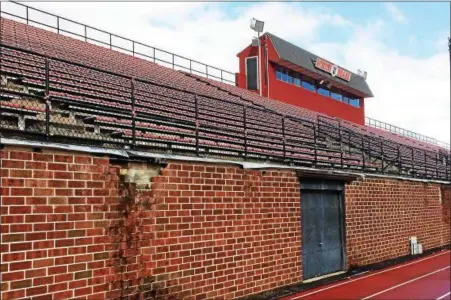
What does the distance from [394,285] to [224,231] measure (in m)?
5.01

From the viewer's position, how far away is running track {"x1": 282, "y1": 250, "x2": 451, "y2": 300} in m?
10.1

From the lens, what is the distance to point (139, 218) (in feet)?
23.5

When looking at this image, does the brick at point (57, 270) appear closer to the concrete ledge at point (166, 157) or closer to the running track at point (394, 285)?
the concrete ledge at point (166, 157)

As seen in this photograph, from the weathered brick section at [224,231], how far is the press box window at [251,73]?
1354 centimetres

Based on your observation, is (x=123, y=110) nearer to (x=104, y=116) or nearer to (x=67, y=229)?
(x=104, y=116)

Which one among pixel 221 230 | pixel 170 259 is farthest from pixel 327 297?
pixel 170 259

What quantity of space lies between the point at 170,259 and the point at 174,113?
425 centimetres

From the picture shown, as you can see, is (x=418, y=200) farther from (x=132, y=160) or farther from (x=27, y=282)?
(x=27, y=282)

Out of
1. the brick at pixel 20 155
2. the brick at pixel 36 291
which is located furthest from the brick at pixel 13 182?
the brick at pixel 36 291

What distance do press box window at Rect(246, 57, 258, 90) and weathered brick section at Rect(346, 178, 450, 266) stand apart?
9.33 metres

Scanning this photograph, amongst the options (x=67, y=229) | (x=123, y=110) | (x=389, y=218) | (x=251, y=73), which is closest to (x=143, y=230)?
(x=67, y=229)

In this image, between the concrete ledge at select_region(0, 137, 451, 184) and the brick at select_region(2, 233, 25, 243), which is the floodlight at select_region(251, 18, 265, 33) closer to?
the concrete ledge at select_region(0, 137, 451, 184)

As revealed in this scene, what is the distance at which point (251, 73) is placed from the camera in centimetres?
2425

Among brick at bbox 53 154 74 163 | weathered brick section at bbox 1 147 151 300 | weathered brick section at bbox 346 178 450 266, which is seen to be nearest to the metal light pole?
weathered brick section at bbox 346 178 450 266
